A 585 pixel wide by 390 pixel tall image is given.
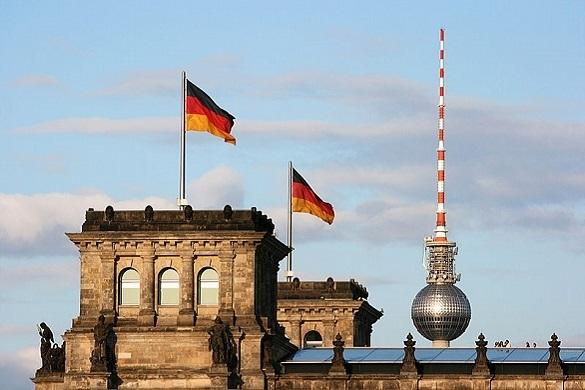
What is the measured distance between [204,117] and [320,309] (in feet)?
120

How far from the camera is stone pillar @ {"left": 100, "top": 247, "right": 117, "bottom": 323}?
13200 cm

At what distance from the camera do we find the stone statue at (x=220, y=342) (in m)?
129

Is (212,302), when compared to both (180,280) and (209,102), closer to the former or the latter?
(180,280)

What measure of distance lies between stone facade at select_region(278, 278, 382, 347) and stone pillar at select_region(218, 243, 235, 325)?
35511 mm

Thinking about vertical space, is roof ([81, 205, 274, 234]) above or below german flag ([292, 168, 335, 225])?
below

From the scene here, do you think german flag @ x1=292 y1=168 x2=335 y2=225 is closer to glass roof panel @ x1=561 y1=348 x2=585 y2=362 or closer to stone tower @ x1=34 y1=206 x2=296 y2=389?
stone tower @ x1=34 y1=206 x2=296 y2=389

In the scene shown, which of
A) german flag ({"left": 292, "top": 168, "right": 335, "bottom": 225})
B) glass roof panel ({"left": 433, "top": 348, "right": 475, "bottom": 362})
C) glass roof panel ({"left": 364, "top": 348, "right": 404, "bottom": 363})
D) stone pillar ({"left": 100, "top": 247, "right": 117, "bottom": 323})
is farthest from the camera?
german flag ({"left": 292, "top": 168, "right": 335, "bottom": 225})

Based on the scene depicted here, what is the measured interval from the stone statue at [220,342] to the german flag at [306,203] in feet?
71.1

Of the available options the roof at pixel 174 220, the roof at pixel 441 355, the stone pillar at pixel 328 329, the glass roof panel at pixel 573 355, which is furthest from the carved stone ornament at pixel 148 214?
the stone pillar at pixel 328 329

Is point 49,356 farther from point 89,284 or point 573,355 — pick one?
point 573,355

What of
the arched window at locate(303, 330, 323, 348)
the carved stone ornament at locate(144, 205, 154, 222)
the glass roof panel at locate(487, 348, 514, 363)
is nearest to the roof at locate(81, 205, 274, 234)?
the carved stone ornament at locate(144, 205, 154, 222)

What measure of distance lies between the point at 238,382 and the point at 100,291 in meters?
9.84

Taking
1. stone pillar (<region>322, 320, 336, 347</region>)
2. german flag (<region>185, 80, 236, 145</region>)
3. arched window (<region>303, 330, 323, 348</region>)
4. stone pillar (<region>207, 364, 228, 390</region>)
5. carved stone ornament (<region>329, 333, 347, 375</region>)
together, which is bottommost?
stone pillar (<region>207, 364, 228, 390</region>)

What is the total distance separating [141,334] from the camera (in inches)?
5187
